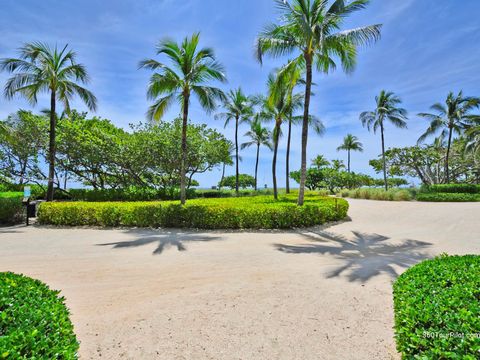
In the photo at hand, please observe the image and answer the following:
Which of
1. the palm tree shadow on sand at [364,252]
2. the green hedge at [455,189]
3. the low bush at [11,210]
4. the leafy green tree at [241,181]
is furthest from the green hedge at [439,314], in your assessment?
the leafy green tree at [241,181]

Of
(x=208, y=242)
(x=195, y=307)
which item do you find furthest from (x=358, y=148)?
(x=195, y=307)

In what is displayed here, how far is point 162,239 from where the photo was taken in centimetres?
821

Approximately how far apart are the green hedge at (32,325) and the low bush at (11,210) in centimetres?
1165

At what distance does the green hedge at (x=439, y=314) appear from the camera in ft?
5.76

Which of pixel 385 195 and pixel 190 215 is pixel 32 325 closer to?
pixel 190 215

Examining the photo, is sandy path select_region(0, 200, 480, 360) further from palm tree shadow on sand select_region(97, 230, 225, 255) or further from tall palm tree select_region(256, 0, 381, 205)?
tall palm tree select_region(256, 0, 381, 205)

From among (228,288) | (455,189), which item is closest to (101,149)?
(228,288)

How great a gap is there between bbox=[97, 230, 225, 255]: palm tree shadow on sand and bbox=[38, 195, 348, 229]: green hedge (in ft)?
2.83

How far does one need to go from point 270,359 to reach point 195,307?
1393 mm

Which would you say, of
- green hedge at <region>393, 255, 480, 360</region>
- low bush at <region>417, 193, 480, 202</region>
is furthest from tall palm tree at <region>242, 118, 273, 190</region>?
green hedge at <region>393, 255, 480, 360</region>

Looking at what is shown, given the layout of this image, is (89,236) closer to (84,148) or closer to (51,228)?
(51,228)

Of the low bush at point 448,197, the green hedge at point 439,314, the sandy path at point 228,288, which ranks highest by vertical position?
the low bush at point 448,197

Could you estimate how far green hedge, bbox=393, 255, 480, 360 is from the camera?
1.76 metres

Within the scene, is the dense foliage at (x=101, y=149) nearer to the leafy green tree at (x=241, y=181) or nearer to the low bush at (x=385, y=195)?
the low bush at (x=385, y=195)
